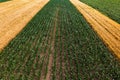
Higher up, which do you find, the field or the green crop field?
the field

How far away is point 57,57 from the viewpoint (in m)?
11.3

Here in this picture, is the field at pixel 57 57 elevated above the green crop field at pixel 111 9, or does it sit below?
above

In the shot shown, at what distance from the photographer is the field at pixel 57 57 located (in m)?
9.42

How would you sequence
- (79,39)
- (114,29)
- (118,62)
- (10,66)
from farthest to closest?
(114,29) < (79,39) < (118,62) < (10,66)

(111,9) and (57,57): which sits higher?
(57,57)

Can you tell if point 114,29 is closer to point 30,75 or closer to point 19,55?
point 19,55

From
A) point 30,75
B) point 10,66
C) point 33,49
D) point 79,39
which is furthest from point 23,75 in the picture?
point 79,39

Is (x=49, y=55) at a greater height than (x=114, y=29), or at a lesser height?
greater

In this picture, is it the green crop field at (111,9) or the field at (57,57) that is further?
the green crop field at (111,9)

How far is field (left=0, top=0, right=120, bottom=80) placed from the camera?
9.42m

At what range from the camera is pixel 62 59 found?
36.3 feet

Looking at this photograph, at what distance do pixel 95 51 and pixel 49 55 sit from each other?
2.73 meters

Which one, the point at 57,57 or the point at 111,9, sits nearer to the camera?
the point at 57,57

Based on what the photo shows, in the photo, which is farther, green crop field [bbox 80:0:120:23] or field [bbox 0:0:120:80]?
green crop field [bbox 80:0:120:23]
